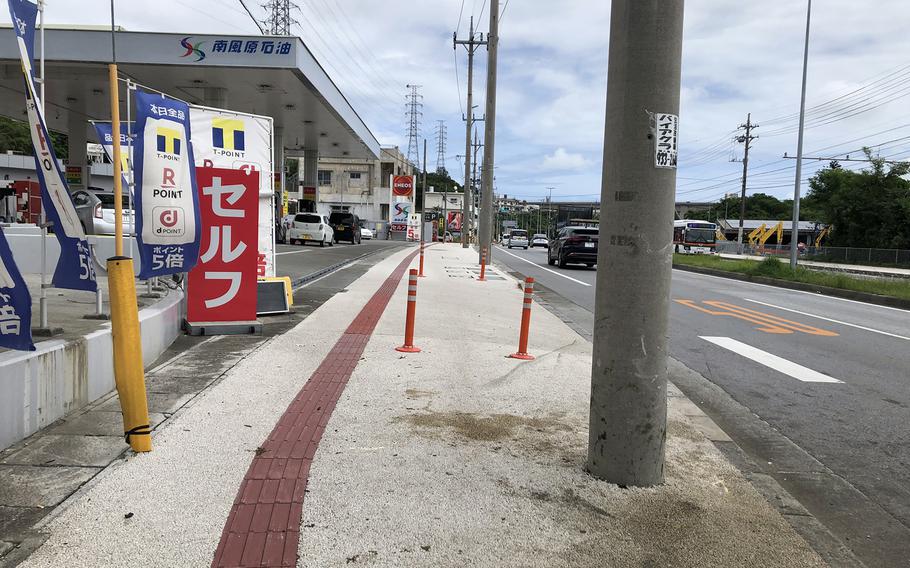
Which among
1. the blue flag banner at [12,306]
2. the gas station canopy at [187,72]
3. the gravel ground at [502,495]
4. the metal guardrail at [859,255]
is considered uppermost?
the gas station canopy at [187,72]

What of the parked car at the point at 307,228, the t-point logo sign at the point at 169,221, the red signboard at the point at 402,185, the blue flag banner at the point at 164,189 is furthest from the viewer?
the red signboard at the point at 402,185

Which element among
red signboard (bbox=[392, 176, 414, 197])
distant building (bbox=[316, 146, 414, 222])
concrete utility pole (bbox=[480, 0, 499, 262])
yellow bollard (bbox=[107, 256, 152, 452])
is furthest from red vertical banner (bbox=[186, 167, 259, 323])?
distant building (bbox=[316, 146, 414, 222])

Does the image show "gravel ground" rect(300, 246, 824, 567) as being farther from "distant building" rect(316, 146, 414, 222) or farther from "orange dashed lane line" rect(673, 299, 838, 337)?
"distant building" rect(316, 146, 414, 222)

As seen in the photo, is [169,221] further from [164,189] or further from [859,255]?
[859,255]

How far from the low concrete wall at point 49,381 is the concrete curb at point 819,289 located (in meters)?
17.6

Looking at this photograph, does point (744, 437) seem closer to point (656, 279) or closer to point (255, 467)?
point (656, 279)

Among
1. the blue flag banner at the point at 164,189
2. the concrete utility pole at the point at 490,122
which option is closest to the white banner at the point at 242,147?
the blue flag banner at the point at 164,189

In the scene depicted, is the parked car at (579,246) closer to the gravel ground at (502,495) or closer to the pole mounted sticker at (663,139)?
the gravel ground at (502,495)

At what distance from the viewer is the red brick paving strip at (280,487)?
9.45 ft

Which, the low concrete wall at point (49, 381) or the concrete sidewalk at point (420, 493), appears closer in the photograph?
the concrete sidewalk at point (420, 493)

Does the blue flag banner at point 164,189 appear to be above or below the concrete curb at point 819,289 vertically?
above

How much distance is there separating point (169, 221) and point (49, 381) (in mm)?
2648

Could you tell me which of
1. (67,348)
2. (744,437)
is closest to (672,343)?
(744,437)

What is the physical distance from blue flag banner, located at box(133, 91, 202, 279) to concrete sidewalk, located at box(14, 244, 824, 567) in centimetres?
154
